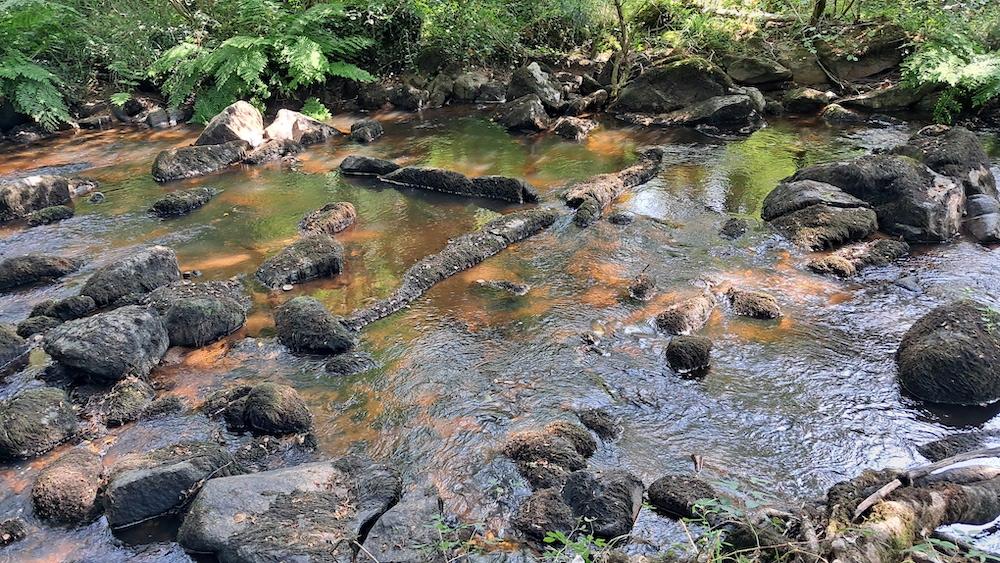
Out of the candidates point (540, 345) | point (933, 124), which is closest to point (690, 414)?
point (540, 345)

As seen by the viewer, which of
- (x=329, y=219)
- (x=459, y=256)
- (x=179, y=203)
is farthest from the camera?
(x=179, y=203)

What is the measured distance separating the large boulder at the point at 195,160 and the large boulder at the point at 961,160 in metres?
11.3

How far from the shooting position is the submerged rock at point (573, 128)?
1348cm

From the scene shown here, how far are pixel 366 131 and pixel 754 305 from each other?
9306 mm

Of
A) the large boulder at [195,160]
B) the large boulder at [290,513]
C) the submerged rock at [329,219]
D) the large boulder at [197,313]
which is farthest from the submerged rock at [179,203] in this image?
the large boulder at [290,513]

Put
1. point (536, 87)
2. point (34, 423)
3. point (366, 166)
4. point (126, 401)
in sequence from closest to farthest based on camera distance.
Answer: point (34, 423), point (126, 401), point (366, 166), point (536, 87)

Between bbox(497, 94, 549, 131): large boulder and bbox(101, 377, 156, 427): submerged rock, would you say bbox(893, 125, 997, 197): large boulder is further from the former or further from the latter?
bbox(101, 377, 156, 427): submerged rock

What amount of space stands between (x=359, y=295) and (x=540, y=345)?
2336 mm

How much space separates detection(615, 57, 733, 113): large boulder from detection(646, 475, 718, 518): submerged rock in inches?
445

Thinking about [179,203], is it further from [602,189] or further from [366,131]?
[602,189]

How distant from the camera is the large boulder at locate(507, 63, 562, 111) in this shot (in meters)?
15.1

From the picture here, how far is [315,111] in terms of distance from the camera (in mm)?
15125

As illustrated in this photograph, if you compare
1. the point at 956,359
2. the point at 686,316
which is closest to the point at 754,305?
the point at 686,316

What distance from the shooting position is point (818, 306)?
7.09 metres
